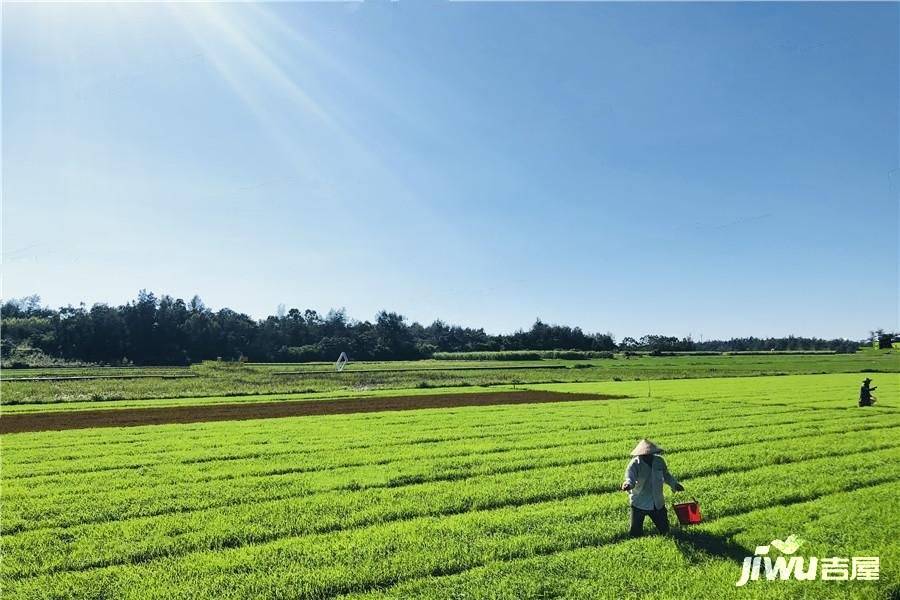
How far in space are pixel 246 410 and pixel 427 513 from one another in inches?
984

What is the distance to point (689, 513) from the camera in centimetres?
1028

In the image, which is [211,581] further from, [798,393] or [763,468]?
[798,393]

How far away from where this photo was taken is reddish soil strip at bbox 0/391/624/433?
28.6 metres

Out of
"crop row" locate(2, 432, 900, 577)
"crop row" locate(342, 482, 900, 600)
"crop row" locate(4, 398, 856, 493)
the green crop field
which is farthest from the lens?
"crop row" locate(4, 398, 856, 493)

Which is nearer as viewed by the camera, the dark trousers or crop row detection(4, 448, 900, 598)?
crop row detection(4, 448, 900, 598)

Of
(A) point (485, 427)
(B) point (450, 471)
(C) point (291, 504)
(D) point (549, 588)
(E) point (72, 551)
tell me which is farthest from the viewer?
(A) point (485, 427)

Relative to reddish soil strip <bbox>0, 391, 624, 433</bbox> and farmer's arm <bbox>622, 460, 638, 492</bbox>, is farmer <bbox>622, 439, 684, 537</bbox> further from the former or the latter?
reddish soil strip <bbox>0, 391, 624, 433</bbox>

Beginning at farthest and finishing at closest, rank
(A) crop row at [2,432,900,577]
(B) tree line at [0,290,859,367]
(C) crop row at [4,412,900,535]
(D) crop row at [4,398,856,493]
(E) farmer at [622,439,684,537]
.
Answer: (B) tree line at [0,290,859,367]
(D) crop row at [4,398,856,493]
(C) crop row at [4,412,900,535]
(E) farmer at [622,439,684,537]
(A) crop row at [2,432,900,577]

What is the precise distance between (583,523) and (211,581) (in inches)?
235

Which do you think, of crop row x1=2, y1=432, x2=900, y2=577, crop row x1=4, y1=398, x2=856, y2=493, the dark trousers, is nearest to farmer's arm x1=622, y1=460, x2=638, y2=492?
the dark trousers

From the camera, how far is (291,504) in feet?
41.6

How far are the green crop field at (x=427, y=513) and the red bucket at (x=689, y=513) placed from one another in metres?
0.36

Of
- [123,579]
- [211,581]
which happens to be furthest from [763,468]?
[123,579]

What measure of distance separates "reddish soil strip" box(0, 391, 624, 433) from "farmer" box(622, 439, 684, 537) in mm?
23134
